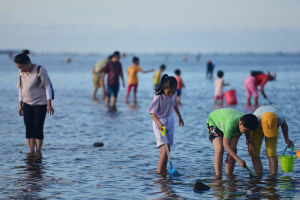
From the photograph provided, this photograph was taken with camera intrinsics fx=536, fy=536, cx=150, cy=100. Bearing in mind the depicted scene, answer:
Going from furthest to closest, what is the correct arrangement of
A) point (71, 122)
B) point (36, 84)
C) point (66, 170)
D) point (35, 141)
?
1. point (71, 122)
2. point (35, 141)
3. point (36, 84)
4. point (66, 170)

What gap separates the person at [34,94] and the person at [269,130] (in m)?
3.22

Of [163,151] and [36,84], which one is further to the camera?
[36,84]

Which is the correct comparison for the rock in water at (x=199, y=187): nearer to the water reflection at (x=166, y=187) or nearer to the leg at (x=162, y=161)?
the water reflection at (x=166, y=187)

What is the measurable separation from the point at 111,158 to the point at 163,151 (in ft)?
5.93

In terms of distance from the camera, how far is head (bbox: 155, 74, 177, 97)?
6871mm

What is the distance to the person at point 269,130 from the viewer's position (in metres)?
6.56

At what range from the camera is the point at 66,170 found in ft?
26.1

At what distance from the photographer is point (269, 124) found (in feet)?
21.5

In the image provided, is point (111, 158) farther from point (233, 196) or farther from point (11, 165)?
point (233, 196)

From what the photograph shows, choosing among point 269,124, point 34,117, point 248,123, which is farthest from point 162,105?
point 34,117

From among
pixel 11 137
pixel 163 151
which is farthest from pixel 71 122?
pixel 163 151

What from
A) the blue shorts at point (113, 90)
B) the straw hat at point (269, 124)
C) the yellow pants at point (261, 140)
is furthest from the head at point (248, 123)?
the blue shorts at point (113, 90)

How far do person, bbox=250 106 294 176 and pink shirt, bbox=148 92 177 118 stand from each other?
111 cm

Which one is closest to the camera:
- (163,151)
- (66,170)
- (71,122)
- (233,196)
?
(233,196)
